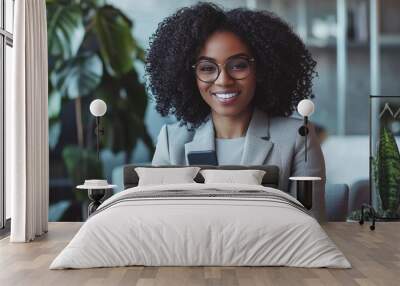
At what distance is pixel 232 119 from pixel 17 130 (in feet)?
8.09

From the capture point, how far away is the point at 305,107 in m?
7.12

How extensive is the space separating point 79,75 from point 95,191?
1.50 meters

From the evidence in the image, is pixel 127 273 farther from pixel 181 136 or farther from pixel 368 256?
pixel 181 136

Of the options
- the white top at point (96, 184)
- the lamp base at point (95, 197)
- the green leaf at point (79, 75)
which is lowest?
the lamp base at point (95, 197)

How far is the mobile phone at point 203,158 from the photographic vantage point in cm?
749

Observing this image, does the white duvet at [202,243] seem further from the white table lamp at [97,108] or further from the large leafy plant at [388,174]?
the large leafy plant at [388,174]

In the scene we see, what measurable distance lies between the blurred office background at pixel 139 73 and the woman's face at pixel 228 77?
1.89ft

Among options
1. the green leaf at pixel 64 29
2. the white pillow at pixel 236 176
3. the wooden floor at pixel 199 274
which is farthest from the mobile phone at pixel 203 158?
the wooden floor at pixel 199 274

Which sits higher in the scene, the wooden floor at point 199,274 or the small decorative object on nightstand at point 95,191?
the small decorative object on nightstand at point 95,191

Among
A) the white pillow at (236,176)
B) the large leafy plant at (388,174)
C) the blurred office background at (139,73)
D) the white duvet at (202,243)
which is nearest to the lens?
the white duvet at (202,243)

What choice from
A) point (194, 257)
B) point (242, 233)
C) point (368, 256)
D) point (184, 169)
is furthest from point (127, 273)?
point (184, 169)

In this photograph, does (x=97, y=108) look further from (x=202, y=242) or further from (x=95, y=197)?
(x=202, y=242)

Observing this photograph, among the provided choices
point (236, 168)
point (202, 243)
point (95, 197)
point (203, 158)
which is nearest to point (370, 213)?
point (236, 168)

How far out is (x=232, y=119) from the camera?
752 cm
